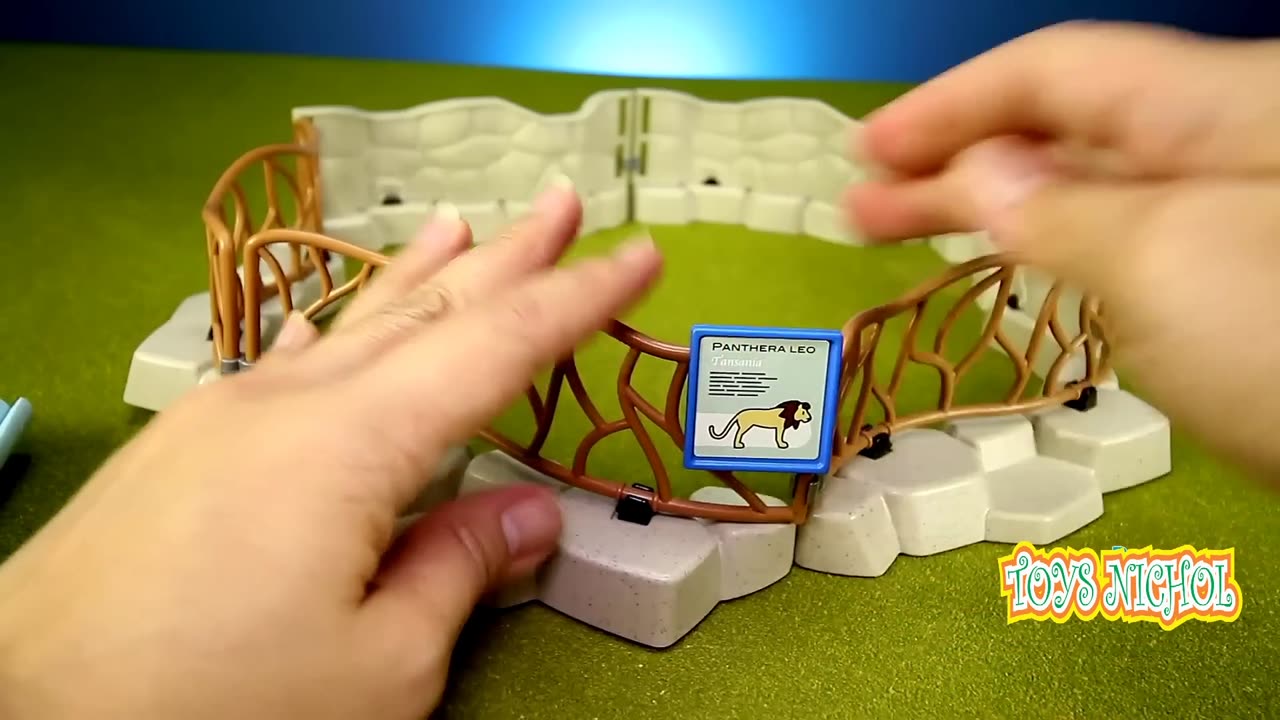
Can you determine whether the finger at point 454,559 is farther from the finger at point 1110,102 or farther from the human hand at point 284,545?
the finger at point 1110,102

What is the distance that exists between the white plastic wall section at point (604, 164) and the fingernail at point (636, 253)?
1130 millimetres

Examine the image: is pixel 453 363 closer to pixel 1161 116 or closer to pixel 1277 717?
pixel 1161 116

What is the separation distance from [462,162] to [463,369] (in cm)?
137

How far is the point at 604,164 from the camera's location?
6.16 feet

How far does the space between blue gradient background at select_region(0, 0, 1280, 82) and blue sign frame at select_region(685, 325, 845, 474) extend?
2.09m

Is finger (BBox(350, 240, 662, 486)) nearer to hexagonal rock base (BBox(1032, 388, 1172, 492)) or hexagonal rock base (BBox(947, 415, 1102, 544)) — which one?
hexagonal rock base (BBox(947, 415, 1102, 544))

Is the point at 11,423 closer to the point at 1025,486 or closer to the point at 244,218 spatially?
the point at 244,218

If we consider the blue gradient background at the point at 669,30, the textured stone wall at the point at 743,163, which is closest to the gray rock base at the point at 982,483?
the textured stone wall at the point at 743,163

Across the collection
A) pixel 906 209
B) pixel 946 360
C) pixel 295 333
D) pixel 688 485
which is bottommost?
pixel 688 485

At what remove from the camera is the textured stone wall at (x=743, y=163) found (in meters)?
1.84

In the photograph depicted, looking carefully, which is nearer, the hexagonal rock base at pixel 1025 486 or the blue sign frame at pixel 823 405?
the blue sign frame at pixel 823 405

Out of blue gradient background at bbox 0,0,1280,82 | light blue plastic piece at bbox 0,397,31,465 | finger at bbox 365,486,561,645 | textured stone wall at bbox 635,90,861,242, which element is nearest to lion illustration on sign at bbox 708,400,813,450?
finger at bbox 365,486,561,645

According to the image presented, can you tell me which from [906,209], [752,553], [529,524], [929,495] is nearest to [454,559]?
[529,524]

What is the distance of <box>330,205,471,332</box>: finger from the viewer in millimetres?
644
